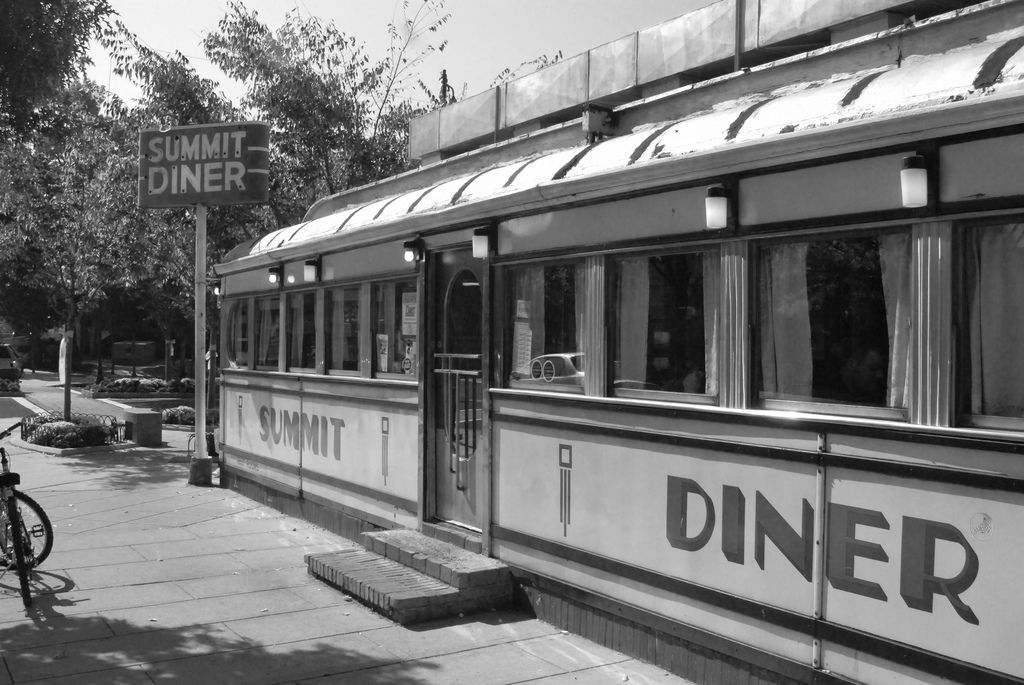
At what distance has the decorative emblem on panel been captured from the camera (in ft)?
19.4

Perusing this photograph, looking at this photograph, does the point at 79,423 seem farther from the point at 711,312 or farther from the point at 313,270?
the point at 711,312

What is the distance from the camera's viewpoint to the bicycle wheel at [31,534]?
7051 mm

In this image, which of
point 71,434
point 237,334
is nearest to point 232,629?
point 237,334

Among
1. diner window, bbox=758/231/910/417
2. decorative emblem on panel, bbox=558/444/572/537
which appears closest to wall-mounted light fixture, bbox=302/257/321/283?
decorative emblem on panel, bbox=558/444/572/537

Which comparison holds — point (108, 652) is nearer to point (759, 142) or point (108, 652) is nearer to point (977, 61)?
point (759, 142)

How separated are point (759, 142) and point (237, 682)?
373cm

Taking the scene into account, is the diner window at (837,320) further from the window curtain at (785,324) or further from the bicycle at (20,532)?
the bicycle at (20,532)

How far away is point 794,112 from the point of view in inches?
178

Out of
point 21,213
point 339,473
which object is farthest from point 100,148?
point 339,473

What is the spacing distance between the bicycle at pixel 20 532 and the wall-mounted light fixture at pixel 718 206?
4.99 meters

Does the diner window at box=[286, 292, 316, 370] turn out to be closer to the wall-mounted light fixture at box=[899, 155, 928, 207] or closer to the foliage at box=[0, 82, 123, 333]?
the wall-mounted light fixture at box=[899, 155, 928, 207]

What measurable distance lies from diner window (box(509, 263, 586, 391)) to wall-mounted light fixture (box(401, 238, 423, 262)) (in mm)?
1307

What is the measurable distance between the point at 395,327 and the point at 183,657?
343cm

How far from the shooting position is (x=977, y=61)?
3848 millimetres
